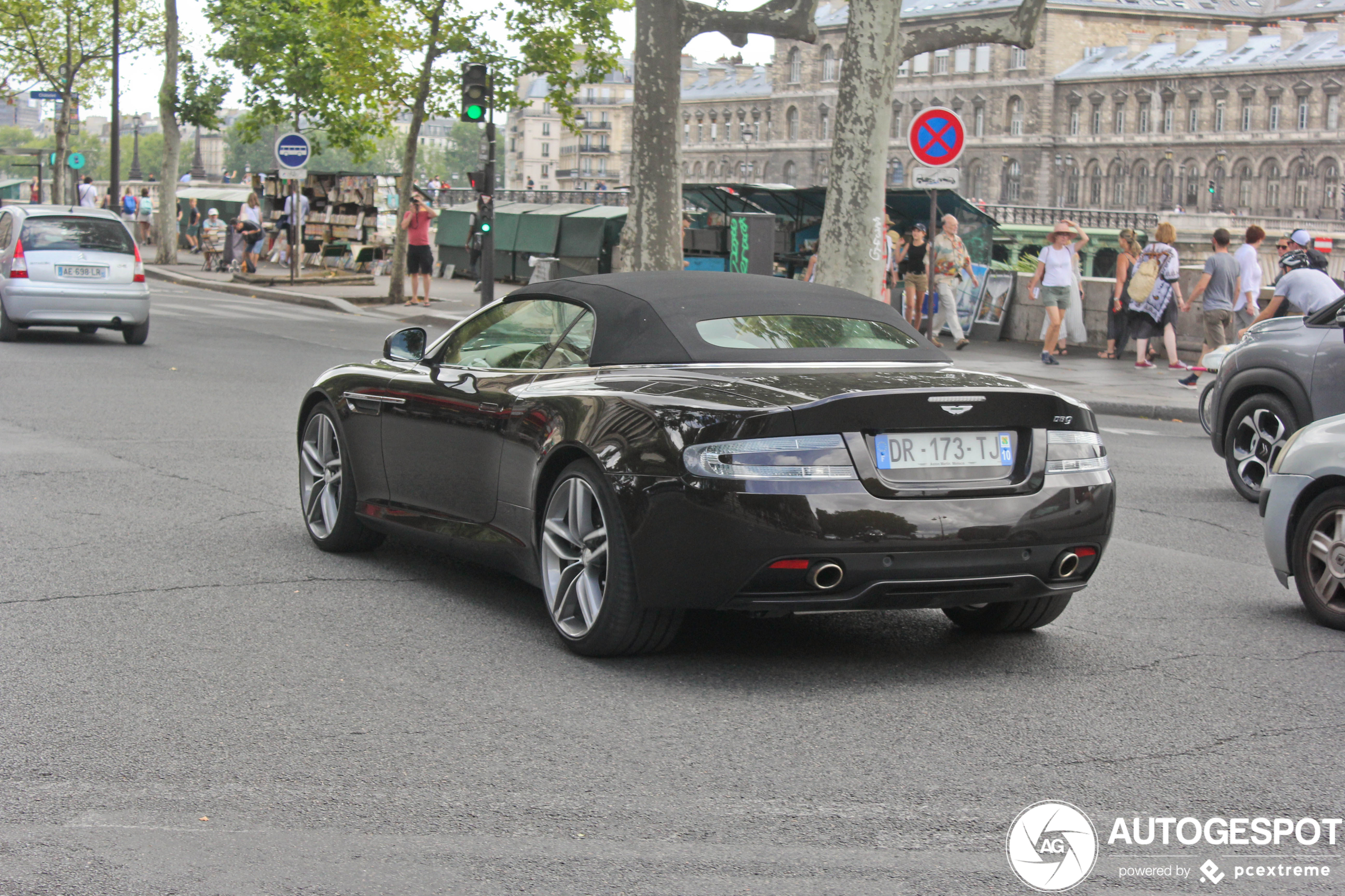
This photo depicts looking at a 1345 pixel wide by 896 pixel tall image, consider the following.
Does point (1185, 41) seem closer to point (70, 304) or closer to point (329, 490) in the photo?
point (70, 304)

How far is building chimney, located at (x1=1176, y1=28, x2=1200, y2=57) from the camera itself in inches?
4670

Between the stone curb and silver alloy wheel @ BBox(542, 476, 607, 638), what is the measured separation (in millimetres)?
22429

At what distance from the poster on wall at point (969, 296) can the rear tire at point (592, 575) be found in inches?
740

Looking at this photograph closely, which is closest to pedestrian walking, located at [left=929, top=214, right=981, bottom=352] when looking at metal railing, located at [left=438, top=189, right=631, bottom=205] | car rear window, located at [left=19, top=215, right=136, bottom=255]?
car rear window, located at [left=19, top=215, right=136, bottom=255]

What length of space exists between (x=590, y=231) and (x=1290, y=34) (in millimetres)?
92576

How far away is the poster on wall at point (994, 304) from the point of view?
2359 centimetres

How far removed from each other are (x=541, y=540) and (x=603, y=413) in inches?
24.4

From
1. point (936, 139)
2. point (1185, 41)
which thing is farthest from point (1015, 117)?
point (936, 139)

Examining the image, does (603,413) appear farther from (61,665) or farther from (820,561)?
(61,665)

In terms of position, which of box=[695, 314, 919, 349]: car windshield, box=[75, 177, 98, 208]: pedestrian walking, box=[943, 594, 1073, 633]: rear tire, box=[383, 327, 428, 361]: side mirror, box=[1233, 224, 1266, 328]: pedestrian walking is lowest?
box=[943, 594, 1073, 633]: rear tire

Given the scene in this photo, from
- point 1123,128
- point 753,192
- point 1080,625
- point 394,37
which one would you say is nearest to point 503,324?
point 1080,625

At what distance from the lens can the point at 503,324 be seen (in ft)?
21.1

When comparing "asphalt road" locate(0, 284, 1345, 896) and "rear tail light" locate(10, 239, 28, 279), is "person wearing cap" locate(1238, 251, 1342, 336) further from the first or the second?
"rear tail light" locate(10, 239, 28, 279)

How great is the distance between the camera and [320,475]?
7484mm
